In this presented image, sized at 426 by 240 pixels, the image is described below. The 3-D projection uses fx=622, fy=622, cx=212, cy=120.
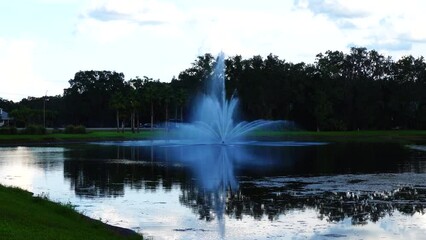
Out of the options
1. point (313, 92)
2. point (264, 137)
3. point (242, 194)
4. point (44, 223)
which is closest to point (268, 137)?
point (264, 137)

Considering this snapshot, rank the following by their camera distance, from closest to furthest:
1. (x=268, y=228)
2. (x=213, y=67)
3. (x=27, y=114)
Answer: (x=268, y=228) → (x=213, y=67) → (x=27, y=114)

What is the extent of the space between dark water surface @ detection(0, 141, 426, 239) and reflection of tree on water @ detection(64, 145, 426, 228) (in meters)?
0.04

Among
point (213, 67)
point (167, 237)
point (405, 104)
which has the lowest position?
point (167, 237)

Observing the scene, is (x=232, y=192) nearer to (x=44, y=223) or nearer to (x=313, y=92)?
(x=44, y=223)

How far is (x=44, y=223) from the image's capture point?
51.6 feet

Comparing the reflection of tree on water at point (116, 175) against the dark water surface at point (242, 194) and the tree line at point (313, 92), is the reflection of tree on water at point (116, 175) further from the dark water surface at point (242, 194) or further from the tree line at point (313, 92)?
the tree line at point (313, 92)

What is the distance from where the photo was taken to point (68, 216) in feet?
61.8

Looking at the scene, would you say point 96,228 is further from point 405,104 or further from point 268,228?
point 405,104

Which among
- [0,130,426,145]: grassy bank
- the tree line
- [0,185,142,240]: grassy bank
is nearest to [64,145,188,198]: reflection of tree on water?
[0,185,142,240]: grassy bank

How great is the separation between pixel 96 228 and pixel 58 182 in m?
15.8

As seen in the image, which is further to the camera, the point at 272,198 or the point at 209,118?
the point at 209,118

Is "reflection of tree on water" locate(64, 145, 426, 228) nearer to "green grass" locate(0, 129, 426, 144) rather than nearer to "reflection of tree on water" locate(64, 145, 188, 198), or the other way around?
"reflection of tree on water" locate(64, 145, 188, 198)

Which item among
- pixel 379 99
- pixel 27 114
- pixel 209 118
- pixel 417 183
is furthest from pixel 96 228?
pixel 27 114

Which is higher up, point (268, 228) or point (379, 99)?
point (379, 99)
